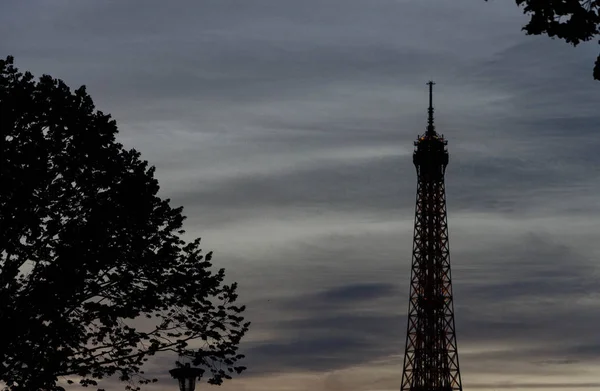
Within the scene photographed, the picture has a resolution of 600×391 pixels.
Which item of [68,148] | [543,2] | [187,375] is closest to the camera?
[543,2]

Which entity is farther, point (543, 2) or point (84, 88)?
point (84, 88)

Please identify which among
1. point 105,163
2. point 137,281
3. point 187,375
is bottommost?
point 187,375

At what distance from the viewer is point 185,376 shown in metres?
48.1

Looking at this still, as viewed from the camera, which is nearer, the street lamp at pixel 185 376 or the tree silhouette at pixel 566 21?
the tree silhouette at pixel 566 21

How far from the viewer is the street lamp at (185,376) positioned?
48031 mm

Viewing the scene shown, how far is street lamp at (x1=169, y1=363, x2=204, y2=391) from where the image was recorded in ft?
158

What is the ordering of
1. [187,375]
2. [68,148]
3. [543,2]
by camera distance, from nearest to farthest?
[543,2]
[187,375]
[68,148]

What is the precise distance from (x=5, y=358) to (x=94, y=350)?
3.70 metres

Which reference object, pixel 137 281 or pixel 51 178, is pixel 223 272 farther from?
pixel 51 178

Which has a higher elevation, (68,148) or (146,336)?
(68,148)

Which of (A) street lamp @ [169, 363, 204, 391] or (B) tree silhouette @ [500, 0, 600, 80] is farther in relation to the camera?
(A) street lamp @ [169, 363, 204, 391]

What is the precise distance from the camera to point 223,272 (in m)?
53.5

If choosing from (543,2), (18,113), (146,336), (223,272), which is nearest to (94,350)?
(146,336)

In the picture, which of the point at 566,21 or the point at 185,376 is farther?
the point at 185,376
